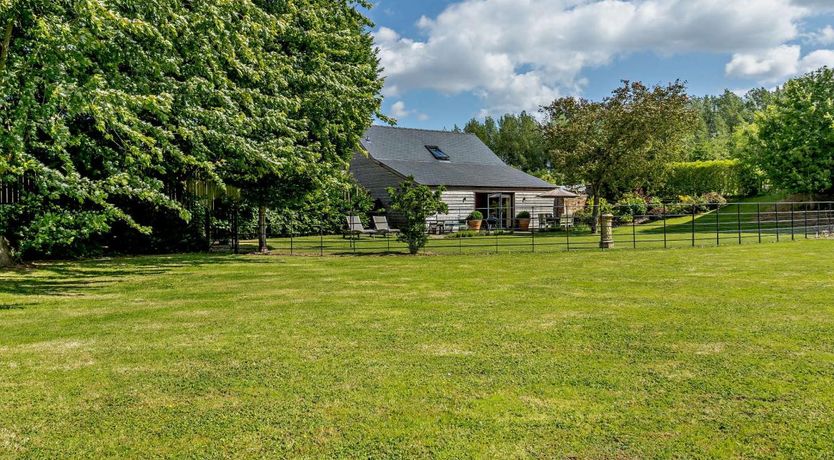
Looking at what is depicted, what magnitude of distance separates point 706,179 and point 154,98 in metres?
38.3

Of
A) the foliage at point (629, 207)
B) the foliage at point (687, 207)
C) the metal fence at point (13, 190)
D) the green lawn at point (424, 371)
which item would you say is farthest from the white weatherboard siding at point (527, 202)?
the metal fence at point (13, 190)

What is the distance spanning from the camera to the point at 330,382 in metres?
4.27

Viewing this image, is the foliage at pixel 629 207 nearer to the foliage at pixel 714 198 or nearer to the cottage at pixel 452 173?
the cottage at pixel 452 173

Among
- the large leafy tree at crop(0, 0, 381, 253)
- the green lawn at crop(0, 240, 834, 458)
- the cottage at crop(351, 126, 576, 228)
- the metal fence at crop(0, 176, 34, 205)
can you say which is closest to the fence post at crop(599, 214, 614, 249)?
the green lawn at crop(0, 240, 834, 458)

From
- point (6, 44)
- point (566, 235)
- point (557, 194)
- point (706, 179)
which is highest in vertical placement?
point (6, 44)

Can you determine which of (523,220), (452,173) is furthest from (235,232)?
(523,220)

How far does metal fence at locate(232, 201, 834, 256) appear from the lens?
1730cm

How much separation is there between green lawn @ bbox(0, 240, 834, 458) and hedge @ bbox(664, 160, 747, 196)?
3246 centimetres

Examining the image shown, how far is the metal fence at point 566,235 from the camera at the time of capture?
17.3m

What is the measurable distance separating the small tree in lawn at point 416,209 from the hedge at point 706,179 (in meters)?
26.9

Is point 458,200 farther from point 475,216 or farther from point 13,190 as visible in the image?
point 13,190

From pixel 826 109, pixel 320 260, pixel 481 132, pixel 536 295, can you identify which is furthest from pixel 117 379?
pixel 481 132

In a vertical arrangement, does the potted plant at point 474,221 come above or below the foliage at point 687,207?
below

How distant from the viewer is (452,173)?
30.7 meters
